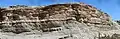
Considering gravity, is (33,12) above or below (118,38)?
above

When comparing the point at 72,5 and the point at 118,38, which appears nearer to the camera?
the point at 118,38

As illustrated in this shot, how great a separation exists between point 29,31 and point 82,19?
7368mm

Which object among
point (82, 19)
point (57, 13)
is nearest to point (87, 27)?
point (82, 19)

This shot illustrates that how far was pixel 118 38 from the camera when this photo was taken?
50.9m

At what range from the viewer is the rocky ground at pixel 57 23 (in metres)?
51.9

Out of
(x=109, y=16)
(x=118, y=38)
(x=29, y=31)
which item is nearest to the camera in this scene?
(x=118, y=38)

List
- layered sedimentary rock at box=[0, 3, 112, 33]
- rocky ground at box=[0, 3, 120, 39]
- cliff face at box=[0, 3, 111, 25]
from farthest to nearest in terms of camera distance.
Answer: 1. cliff face at box=[0, 3, 111, 25]
2. layered sedimentary rock at box=[0, 3, 112, 33]
3. rocky ground at box=[0, 3, 120, 39]

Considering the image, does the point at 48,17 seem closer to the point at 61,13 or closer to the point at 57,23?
the point at 61,13

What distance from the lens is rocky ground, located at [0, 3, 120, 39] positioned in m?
51.9

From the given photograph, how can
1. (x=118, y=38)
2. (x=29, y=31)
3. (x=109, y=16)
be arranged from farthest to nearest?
(x=109, y=16), (x=29, y=31), (x=118, y=38)

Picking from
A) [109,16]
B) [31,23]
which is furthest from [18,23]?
[109,16]

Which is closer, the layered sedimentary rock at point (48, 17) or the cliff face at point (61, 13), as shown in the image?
the layered sedimentary rock at point (48, 17)

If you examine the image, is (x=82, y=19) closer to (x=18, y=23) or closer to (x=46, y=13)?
(x=46, y=13)

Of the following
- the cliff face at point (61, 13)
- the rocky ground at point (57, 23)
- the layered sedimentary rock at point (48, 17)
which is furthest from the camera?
the cliff face at point (61, 13)
